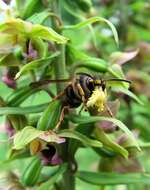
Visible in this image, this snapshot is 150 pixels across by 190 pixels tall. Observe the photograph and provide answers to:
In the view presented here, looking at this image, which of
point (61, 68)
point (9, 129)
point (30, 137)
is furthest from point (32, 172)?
point (61, 68)

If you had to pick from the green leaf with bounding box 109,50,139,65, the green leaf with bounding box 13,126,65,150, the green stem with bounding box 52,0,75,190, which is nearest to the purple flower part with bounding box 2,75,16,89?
the green stem with bounding box 52,0,75,190

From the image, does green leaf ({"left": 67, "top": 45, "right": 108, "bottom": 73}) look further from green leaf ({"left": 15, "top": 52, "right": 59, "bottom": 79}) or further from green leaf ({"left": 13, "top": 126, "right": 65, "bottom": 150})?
green leaf ({"left": 13, "top": 126, "right": 65, "bottom": 150})

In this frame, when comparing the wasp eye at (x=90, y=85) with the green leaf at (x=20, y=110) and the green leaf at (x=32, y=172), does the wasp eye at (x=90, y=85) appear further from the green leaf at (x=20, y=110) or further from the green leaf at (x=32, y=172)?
the green leaf at (x=32, y=172)

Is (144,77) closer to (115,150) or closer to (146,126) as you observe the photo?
(146,126)

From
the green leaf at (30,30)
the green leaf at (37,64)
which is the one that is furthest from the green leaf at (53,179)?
the green leaf at (30,30)

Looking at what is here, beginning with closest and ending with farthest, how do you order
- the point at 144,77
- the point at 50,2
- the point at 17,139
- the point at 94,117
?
1. the point at 17,139
2. the point at 94,117
3. the point at 50,2
4. the point at 144,77

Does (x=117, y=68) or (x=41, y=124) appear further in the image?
(x=117, y=68)

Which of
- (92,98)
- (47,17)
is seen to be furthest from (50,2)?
(92,98)
